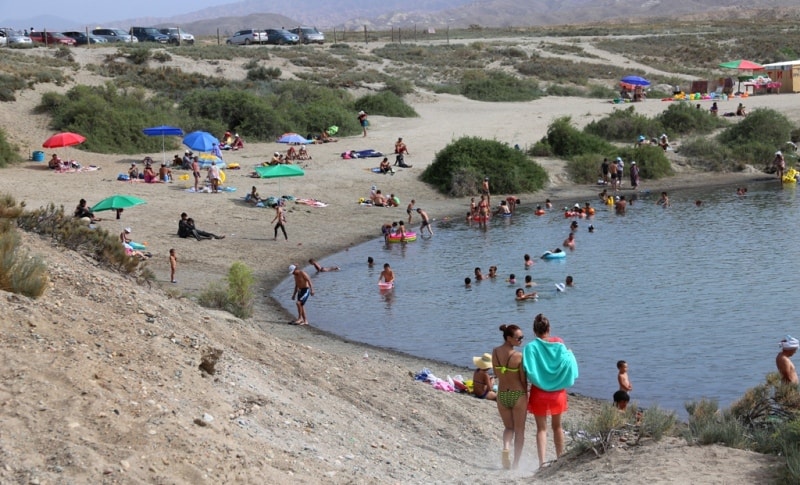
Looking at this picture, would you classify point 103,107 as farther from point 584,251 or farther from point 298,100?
point 584,251

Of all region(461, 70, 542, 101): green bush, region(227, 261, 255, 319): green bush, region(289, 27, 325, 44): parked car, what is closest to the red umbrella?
region(227, 261, 255, 319): green bush

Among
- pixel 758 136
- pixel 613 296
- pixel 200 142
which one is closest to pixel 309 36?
pixel 758 136

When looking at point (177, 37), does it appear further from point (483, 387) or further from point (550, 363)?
point (550, 363)

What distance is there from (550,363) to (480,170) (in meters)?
28.9

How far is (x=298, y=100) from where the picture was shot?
52.3 meters

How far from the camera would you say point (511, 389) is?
1088 centimetres

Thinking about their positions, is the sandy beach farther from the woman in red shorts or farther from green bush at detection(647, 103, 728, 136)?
green bush at detection(647, 103, 728, 136)

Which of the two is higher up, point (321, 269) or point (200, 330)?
point (200, 330)

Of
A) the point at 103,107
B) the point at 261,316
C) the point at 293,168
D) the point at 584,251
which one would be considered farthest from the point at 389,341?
the point at 103,107

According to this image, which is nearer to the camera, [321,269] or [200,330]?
[200,330]

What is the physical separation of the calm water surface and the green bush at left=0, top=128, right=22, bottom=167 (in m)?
13.5

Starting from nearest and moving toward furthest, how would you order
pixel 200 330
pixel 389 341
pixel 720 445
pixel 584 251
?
pixel 720 445, pixel 200 330, pixel 389 341, pixel 584 251

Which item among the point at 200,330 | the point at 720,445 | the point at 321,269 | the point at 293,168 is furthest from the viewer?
the point at 293,168

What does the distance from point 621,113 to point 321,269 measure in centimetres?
2592
